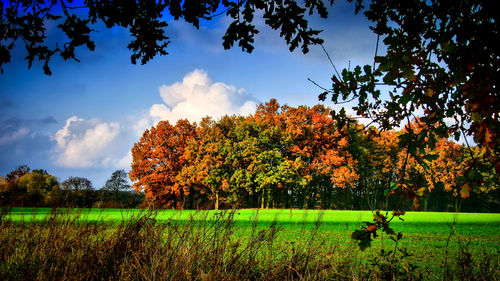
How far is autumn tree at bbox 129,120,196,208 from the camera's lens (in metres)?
35.8

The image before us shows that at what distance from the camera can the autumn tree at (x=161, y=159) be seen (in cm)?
3575

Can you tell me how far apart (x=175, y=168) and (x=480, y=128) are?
36.8 meters

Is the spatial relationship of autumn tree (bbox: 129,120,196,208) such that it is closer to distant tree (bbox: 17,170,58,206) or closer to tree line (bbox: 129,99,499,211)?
tree line (bbox: 129,99,499,211)

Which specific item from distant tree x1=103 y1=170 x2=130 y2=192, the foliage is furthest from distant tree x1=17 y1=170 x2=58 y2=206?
the foliage

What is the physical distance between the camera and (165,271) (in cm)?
294

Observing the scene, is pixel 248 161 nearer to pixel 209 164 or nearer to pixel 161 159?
pixel 209 164

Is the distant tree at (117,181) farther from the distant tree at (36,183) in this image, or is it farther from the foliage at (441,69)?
→ the foliage at (441,69)

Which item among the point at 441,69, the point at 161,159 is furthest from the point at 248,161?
the point at 441,69

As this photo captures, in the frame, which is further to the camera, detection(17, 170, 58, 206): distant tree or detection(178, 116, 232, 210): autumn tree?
detection(17, 170, 58, 206): distant tree

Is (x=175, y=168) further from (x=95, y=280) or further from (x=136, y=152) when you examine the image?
(x=95, y=280)

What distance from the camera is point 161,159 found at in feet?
122

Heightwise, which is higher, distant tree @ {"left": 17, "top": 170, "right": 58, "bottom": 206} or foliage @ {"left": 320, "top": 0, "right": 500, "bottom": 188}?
foliage @ {"left": 320, "top": 0, "right": 500, "bottom": 188}

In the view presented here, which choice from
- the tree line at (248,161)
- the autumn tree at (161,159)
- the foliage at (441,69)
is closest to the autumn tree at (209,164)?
the tree line at (248,161)

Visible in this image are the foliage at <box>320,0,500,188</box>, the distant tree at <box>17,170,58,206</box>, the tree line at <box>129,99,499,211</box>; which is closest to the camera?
the foliage at <box>320,0,500,188</box>
